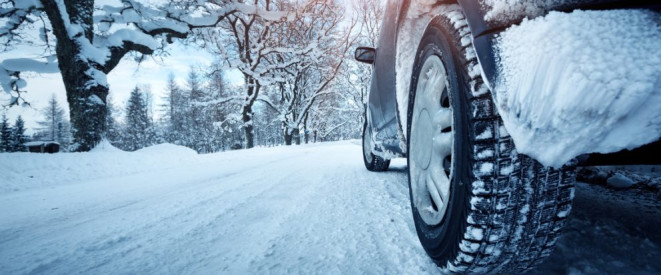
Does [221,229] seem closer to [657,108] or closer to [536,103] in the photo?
[536,103]

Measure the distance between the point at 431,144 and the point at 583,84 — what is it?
0.60 meters

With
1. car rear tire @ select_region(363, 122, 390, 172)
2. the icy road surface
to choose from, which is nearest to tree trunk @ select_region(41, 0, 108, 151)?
the icy road surface

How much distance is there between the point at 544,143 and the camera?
24.7 inches

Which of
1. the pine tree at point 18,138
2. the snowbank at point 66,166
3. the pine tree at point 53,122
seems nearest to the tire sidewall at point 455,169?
the snowbank at point 66,166

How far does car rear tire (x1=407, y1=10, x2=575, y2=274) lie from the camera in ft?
2.48

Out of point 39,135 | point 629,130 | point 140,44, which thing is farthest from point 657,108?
point 39,135

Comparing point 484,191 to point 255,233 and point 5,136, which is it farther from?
point 5,136

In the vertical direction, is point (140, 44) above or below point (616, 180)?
above

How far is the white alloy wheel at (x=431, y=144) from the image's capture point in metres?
1.02

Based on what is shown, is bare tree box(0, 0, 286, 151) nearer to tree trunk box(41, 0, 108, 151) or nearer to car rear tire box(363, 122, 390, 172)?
tree trunk box(41, 0, 108, 151)

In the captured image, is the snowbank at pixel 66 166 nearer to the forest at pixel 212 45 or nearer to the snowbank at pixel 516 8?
the forest at pixel 212 45

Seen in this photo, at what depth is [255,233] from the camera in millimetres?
1436

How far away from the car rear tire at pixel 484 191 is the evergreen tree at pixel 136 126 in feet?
150

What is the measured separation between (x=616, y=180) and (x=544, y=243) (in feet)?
7.13
